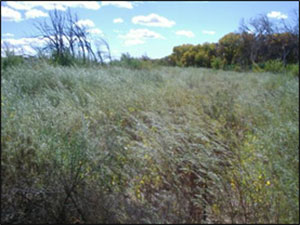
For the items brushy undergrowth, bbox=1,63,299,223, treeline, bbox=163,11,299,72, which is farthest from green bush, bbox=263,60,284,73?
brushy undergrowth, bbox=1,63,299,223

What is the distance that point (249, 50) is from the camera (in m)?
5.64

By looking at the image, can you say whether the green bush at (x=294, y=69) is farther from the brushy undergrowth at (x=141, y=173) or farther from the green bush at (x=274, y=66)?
the brushy undergrowth at (x=141, y=173)

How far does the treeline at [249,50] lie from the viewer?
5316 millimetres

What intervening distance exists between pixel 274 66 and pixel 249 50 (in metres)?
1.85

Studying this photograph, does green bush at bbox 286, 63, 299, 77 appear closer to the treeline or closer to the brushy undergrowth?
the treeline

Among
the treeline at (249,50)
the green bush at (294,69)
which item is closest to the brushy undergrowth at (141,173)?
the treeline at (249,50)

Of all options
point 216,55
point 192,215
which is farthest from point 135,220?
point 216,55

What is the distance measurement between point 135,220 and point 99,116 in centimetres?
175

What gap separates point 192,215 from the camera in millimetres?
1941

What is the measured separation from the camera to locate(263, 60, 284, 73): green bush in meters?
6.81

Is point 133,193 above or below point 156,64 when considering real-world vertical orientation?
below

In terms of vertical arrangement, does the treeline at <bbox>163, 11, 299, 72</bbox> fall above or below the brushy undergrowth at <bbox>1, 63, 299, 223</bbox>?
above

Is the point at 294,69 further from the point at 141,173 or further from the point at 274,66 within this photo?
the point at 141,173

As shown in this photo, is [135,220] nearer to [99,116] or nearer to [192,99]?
[99,116]
